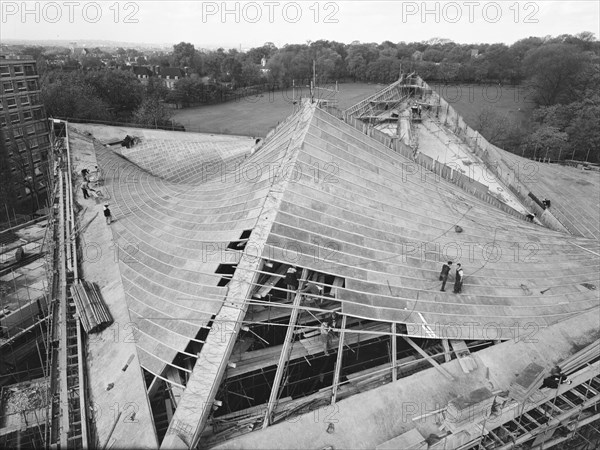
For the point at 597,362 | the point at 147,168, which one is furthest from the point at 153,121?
the point at 597,362

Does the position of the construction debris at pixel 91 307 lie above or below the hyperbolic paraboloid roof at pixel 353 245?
below

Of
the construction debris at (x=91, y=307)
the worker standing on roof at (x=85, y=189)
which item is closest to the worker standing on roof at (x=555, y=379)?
the construction debris at (x=91, y=307)

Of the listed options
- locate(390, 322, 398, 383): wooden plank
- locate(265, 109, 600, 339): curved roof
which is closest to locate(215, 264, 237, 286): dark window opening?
locate(265, 109, 600, 339): curved roof

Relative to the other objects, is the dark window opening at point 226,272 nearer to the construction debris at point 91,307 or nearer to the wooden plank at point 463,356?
the construction debris at point 91,307

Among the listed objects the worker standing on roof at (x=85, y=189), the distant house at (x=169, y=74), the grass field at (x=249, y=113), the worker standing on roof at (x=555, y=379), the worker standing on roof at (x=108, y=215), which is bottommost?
the worker standing on roof at (x=555, y=379)

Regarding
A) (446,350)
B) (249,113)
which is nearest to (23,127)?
(249,113)

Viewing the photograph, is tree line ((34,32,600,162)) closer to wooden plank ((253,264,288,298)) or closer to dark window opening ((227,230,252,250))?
dark window opening ((227,230,252,250))
